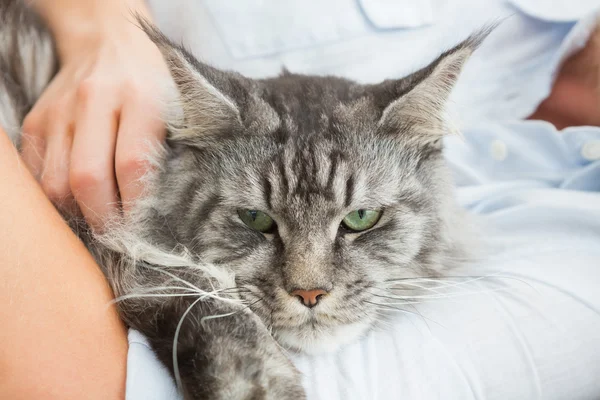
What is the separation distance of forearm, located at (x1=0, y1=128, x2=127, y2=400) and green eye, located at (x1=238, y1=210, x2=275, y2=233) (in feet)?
0.96

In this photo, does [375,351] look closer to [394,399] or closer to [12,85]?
[394,399]

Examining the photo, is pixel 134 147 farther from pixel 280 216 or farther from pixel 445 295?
pixel 445 295

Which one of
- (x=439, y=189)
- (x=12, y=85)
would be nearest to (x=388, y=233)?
(x=439, y=189)

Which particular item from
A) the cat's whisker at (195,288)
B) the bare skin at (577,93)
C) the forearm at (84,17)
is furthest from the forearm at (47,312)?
the bare skin at (577,93)

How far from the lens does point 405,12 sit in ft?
5.22

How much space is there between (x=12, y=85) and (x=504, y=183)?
1425mm

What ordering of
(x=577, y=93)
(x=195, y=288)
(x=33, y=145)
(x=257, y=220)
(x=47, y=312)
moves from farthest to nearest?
1. (x=577, y=93)
2. (x=33, y=145)
3. (x=257, y=220)
4. (x=195, y=288)
5. (x=47, y=312)

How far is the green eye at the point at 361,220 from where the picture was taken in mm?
997

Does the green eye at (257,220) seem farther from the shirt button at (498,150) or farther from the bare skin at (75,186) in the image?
the shirt button at (498,150)

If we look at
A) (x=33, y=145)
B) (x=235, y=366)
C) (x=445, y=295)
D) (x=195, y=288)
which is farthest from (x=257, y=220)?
(x=33, y=145)

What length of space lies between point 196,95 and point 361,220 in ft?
1.36

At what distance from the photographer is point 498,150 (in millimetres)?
1553

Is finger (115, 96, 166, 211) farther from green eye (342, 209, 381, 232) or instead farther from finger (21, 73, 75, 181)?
green eye (342, 209, 381, 232)

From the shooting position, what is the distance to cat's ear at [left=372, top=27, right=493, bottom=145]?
0.93m
